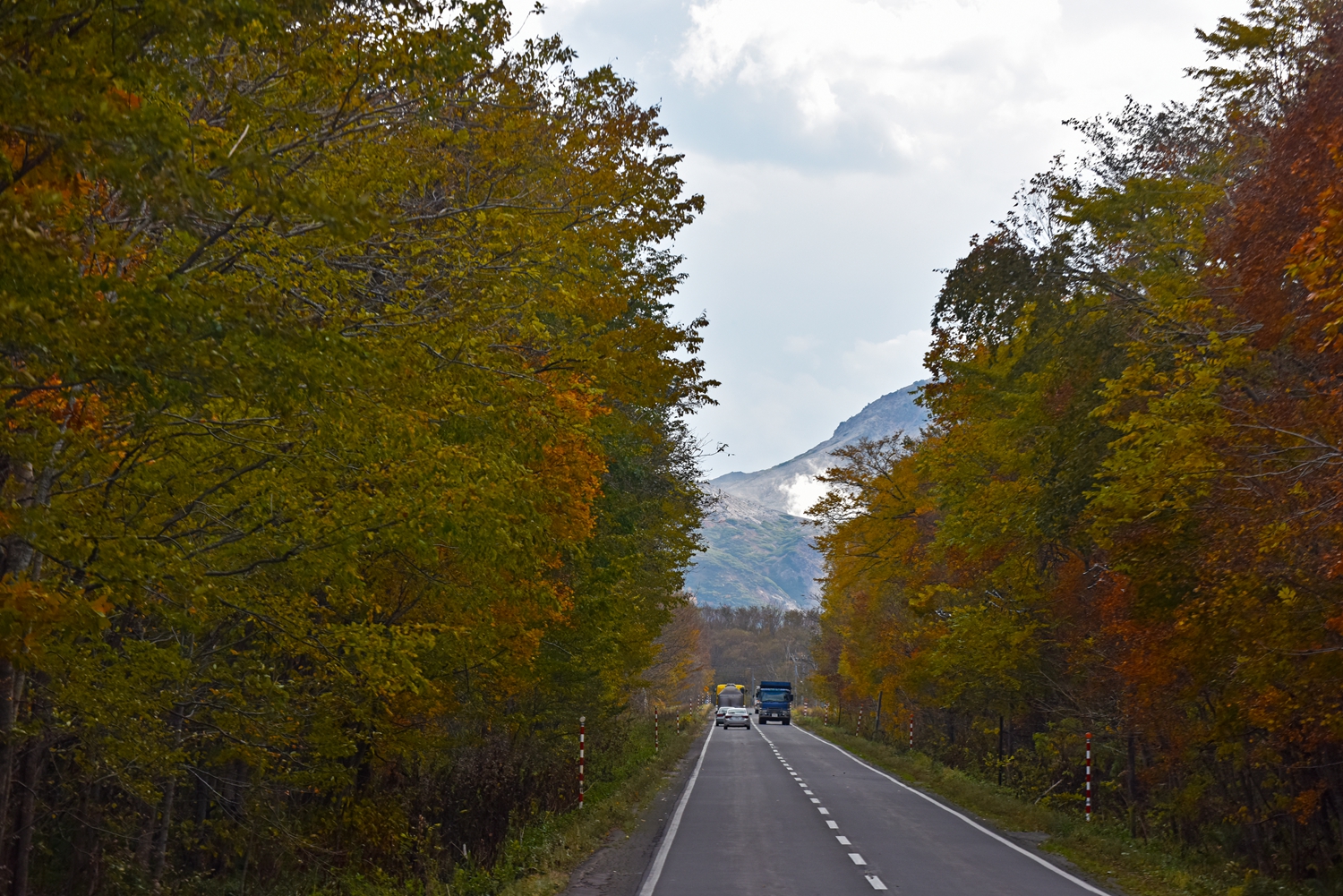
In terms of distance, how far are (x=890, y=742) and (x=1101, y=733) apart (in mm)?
22588

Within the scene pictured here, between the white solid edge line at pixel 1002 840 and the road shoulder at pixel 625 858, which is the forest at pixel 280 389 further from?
the white solid edge line at pixel 1002 840

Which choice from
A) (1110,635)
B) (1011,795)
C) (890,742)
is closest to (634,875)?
(1110,635)

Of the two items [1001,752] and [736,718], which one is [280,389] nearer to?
[1001,752]

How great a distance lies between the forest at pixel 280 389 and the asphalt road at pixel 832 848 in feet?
10.7

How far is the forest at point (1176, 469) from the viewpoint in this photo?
12078 mm

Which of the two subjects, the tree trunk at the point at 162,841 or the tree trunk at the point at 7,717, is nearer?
the tree trunk at the point at 7,717

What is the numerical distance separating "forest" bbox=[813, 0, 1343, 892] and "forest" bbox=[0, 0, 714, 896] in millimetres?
6453

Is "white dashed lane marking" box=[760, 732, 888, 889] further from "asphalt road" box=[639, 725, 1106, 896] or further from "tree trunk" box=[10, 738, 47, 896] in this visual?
"tree trunk" box=[10, 738, 47, 896]


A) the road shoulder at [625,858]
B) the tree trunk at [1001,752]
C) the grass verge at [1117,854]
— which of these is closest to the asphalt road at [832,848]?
the road shoulder at [625,858]

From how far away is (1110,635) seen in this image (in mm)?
18125

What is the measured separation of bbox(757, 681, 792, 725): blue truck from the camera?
8100cm

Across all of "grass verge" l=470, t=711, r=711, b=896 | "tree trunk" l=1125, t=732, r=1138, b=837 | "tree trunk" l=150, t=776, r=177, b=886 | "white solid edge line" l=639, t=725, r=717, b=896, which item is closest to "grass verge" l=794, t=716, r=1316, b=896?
"tree trunk" l=1125, t=732, r=1138, b=837

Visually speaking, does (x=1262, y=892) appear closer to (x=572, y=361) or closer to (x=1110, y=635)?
(x=1110, y=635)

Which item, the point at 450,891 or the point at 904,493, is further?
the point at 904,493
